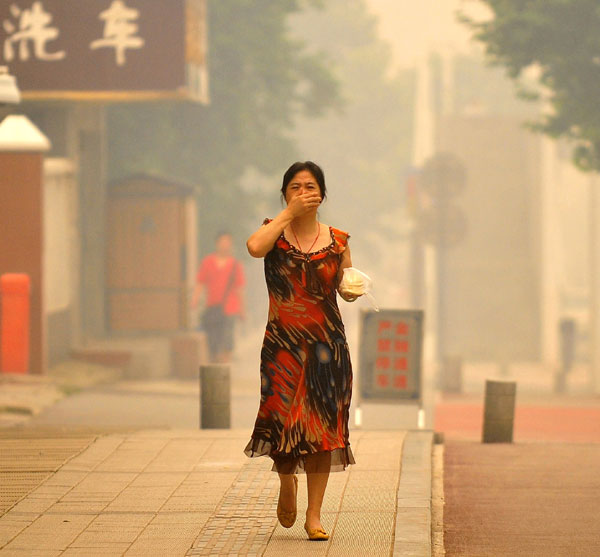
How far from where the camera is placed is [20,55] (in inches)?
758

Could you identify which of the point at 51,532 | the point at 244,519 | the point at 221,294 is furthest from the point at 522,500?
the point at 221,294

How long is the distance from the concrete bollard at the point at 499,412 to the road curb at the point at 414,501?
5.08 ft

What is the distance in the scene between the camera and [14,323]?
1719 cm

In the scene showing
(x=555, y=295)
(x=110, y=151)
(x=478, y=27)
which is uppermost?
(x=478, y=27)

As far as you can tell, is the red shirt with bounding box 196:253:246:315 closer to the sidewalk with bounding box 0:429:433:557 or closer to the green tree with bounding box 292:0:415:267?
the sidewalk with bounding box 0:429:433:557

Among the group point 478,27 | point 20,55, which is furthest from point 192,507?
point 478,27

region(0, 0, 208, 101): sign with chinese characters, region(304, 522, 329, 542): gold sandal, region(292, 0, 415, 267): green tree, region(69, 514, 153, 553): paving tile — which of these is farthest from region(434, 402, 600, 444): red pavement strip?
region(292, 0, 415, 267): green tree

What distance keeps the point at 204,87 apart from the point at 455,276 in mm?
29314

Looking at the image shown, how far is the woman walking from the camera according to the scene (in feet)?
23.8

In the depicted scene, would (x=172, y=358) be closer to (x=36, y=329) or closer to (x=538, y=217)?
(x=36, y=329)

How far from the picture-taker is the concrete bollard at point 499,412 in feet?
Answer: 39.7

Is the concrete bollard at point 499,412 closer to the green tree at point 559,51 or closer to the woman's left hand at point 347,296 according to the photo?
the woman's left hand at point 347,296

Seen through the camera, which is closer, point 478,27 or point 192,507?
point 192,507

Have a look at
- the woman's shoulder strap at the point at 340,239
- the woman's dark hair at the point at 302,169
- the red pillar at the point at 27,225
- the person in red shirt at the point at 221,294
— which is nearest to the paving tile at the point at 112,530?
the woman's shoulder strap at the point at 340,239
